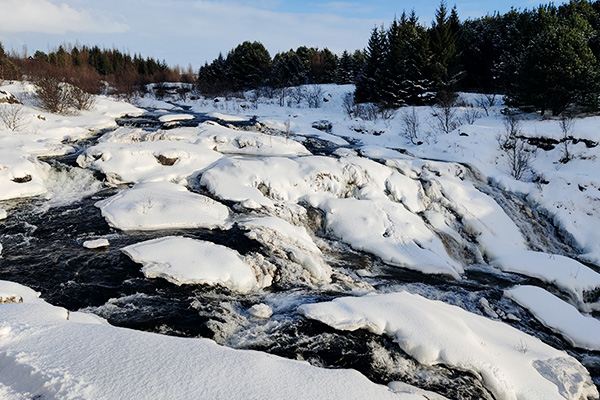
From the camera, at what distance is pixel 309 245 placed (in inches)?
304

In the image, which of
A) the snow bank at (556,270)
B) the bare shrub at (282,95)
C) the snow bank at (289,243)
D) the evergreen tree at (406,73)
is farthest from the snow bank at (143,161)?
the bare shrub at (282,95)

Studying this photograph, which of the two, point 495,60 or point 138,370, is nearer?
point 138,370

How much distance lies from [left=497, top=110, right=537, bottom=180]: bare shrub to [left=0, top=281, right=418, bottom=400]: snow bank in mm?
14342

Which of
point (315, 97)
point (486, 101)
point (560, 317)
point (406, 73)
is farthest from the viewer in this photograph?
point (315, 97)

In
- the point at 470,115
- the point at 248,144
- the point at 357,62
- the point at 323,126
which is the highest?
the point at 357,62

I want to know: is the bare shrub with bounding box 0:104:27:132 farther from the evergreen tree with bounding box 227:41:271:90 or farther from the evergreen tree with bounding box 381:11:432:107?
the evergreen tree with bounding box 227:41:271:90

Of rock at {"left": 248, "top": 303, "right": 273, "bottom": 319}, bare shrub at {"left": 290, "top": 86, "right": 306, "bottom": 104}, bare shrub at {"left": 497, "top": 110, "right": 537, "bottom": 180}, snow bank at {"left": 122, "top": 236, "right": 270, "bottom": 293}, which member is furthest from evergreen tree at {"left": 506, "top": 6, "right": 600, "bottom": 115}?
bare shrub at {"left": 290, "top": 86, "right": 306, "bottom": 104}

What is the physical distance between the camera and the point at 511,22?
99.9ft

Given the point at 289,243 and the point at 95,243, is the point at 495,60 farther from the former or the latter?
the point at 95,243

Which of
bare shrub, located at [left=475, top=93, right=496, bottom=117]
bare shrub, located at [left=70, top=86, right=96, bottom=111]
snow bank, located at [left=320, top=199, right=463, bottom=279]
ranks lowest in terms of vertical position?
snow bank, located at [left=320, top=199, right=463, bottom=279]

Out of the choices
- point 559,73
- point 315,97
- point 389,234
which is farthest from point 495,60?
point 389,234

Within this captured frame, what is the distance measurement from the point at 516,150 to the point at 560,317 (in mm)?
12115

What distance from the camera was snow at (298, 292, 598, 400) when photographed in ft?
13.3

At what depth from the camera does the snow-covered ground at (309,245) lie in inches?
116
